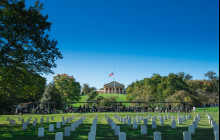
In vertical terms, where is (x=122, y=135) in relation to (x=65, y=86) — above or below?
below

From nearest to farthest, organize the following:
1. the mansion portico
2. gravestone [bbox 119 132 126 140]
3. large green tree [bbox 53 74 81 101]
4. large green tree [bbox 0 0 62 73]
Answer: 1. gravestone [bbox 119 132 126 140]
2. large green tree [bbox 0 0 62 73]
3. large green tree [bbox 53 74 81 101]
4. the mansion portico

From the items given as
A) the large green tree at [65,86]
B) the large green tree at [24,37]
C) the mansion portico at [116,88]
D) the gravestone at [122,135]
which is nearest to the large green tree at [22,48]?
the large green tree at [24,37]

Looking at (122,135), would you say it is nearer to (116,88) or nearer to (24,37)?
(24,37)

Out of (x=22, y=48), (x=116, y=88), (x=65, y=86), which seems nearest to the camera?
(x=22, y=48)

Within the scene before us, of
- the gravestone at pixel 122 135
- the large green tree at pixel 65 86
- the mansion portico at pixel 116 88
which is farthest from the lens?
the mansion portico at pixel 116 88

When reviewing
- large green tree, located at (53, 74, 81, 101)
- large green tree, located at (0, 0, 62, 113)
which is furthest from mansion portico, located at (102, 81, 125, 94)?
large green tree, located at (0, 0, 62, 113)

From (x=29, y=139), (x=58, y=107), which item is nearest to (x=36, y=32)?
(x=29, y=139)

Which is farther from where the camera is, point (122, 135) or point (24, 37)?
point (24, 37)

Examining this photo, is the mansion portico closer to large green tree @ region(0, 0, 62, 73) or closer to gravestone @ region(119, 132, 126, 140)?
large green tree @ region(0, 0, 62, 73)

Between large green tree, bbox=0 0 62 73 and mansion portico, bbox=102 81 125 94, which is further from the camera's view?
mansion portico, bbox=102 81 125 94

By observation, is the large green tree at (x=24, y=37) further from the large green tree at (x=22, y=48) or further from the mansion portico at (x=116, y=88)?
the mansion portico at (x=116, y=88)

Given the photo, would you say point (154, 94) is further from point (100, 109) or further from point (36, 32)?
point (36, 32)

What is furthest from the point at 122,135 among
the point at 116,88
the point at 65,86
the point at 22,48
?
the point at 116,88

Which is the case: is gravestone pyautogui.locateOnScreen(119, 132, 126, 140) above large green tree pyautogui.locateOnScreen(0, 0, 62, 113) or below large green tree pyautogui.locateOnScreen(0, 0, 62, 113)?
below
